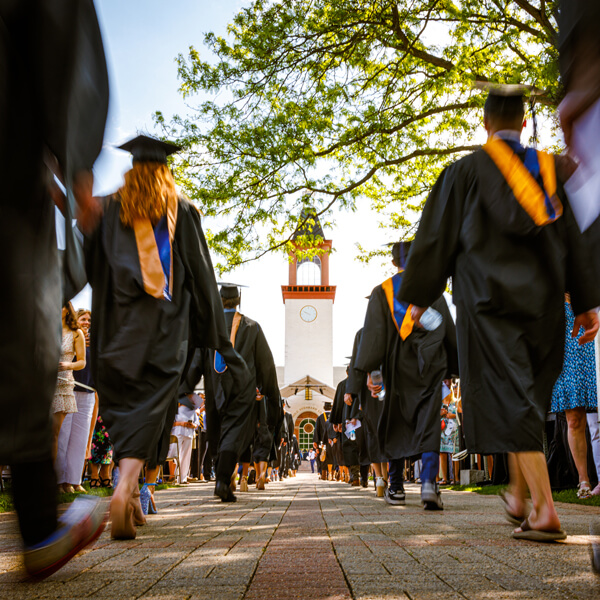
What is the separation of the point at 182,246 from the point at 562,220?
1982mm

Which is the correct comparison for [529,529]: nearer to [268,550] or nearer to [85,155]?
[268,550]

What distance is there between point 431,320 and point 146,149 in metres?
3.13

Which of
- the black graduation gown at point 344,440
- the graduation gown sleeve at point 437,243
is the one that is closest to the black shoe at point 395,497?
the graduation gown sleeve at point 437,243

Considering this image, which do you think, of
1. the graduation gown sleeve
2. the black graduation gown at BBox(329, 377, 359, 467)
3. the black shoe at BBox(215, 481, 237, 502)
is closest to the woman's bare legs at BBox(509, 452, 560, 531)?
the graduation gown sleeve

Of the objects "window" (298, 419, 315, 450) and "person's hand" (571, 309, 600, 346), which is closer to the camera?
"person's hand" (571, 309, 600, 346)

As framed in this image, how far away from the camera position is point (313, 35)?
40.6 feet

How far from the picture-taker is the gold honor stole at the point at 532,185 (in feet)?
11.7

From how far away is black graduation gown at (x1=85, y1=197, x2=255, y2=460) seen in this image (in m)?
3.69

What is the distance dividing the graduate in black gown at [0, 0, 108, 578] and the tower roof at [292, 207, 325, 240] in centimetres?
1237

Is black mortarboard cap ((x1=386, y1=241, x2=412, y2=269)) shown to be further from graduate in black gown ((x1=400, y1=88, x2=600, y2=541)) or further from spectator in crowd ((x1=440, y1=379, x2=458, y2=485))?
spectator in crowd ((x1=440, y1=379, x2=458, y2=485))

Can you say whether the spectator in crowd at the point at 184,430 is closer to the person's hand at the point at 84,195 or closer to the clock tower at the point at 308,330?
the person's hand at the point at 84,195

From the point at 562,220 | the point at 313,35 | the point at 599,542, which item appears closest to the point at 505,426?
the point at 562,220

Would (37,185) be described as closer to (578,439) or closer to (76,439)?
(578,439)

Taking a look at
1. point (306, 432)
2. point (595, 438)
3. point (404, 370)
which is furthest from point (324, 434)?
point (306, 432)
